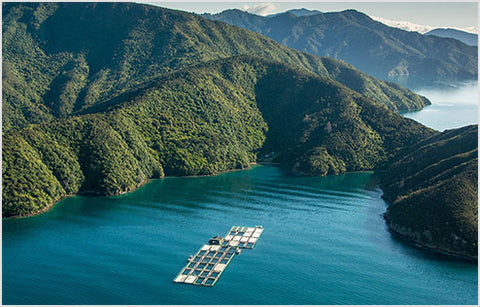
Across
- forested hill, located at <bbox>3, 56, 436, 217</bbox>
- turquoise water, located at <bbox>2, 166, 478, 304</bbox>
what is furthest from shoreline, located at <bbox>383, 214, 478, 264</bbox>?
forested hill, located at <bbox>3, 56, 436, 217</bbox>

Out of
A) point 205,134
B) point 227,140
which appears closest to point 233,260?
point 205,134

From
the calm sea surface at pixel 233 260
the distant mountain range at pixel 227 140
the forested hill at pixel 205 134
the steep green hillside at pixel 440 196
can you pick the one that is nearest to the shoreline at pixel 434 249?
the steep green hillside at pixel 440 196

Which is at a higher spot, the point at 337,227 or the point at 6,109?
the point at 6,109

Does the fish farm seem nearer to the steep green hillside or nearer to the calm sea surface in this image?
the calm sea surface

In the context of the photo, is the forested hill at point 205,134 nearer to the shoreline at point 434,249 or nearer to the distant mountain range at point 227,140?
the distant mountain range at point 227,140

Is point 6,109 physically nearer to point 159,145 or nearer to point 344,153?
point 159,145

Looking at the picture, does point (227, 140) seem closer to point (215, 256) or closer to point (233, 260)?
point (215, 256)

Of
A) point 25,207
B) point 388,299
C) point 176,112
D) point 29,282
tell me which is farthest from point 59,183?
point 388,299

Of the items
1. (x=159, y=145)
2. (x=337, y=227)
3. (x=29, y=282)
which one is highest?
(x=159, y=145)

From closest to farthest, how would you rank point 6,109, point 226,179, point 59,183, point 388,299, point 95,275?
point 388,299, point 95,275, point 59,183, point 226,179, point 6,109
